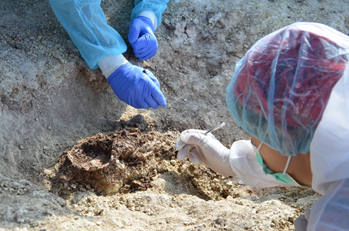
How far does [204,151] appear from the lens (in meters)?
2.48

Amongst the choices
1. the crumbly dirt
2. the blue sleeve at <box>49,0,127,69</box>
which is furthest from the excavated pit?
the blue sleeve at <box>49,0,127,69</box>

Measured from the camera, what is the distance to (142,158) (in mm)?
2477

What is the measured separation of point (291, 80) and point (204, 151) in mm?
1128

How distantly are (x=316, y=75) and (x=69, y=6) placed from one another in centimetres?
181

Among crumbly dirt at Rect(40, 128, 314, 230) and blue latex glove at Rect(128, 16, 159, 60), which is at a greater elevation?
blue latex glove at Rect(128, 16, 159, 60)

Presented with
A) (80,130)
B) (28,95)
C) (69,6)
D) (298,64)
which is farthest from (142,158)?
(298,64)

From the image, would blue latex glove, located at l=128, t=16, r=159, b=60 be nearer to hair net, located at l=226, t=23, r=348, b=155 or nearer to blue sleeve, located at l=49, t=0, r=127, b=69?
blue sleeve, located at l=49, t=0, r=127, b=69

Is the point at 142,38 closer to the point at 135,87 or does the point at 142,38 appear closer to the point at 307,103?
the point at 135,87

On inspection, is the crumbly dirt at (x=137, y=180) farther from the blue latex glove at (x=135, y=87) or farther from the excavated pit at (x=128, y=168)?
the blue latex glove at (x=135, y=87)

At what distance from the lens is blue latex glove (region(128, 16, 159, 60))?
112 inches

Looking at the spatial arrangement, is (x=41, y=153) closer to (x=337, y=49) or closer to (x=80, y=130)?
(x=80, y=130)

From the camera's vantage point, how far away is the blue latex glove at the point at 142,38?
2.85m

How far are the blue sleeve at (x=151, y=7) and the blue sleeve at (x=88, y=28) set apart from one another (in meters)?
0.43

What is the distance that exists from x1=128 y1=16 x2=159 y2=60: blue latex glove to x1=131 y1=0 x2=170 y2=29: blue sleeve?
111 mm
